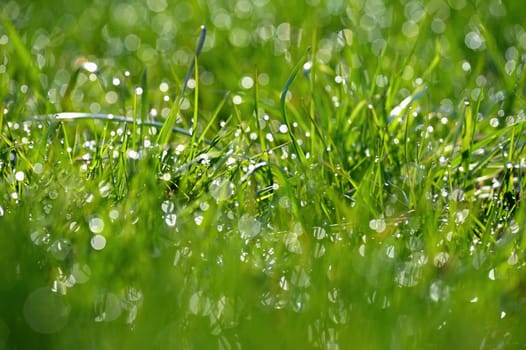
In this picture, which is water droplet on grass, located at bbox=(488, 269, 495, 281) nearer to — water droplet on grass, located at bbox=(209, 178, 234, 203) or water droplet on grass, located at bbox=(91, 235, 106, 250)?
water droplet on grass, located at bbox=(209, 178, 234, 203)

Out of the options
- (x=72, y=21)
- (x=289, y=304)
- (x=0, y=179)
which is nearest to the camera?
(x=289, y=304)

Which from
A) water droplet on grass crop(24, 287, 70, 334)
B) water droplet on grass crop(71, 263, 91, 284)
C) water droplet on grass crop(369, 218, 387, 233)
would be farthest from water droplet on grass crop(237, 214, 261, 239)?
water droplet on grass crop(24, 287, 70, 334)

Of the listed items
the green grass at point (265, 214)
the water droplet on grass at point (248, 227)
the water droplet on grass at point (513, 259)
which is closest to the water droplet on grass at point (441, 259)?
the green grass at point (265, 214)

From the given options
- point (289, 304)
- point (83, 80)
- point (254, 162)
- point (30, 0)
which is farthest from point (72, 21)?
point (289, 304)

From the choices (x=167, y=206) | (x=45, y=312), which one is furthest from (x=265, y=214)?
(x=45, y=312)

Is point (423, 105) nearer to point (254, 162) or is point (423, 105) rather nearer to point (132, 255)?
point (254, 162)

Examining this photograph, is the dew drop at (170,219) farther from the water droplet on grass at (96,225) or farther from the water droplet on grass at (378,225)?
the water droplet on grass at (378,225)

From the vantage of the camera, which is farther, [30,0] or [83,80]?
[30,0]

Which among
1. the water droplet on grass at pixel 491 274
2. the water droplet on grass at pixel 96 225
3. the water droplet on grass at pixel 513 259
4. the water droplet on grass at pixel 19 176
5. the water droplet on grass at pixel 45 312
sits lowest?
the water droplet on grass at pixel 45 312
